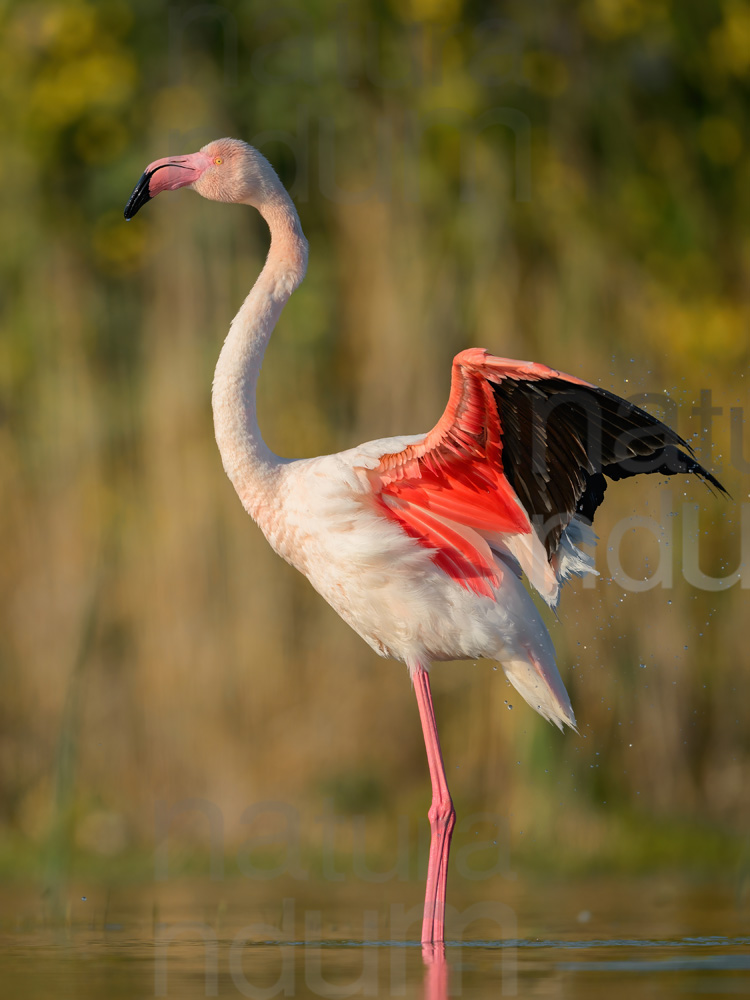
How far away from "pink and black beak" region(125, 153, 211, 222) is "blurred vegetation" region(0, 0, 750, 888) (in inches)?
111

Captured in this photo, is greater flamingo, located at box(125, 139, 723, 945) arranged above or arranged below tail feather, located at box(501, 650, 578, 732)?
above

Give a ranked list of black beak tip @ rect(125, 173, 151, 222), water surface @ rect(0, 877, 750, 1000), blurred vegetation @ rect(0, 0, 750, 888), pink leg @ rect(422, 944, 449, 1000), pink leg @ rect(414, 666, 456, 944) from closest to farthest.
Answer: pink leg @ rect(422, 944, 449, 1000), water surface @ rect(0, 877, 750, 1000), pink leg @ rect(414, 666, 456, 944), black beak tip @ rect(125, 173, 151, 222), blurred vegetation @ rect(0, 0, 750, 888)

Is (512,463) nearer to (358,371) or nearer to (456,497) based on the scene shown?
(456,497)

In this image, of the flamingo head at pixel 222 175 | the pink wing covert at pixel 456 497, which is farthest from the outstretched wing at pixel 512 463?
the flamingo head at pixel 222 175

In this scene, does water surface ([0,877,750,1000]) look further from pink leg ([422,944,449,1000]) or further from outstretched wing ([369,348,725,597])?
outstretched wing ([369,348,725,597])

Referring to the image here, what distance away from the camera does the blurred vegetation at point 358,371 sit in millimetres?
8375

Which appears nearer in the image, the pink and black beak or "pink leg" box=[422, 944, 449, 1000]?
"pink leg" box=[422, 944, 449, 1000]

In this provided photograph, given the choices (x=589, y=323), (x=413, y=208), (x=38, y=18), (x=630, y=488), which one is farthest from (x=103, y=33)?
(x=630, y=488)

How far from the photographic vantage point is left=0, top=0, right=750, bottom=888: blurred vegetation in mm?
8375

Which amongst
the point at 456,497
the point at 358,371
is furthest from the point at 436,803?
the point at 358,371

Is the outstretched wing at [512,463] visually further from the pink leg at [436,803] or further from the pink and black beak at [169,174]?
the pink and black beak at [169,174]

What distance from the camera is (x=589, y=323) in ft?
28.0

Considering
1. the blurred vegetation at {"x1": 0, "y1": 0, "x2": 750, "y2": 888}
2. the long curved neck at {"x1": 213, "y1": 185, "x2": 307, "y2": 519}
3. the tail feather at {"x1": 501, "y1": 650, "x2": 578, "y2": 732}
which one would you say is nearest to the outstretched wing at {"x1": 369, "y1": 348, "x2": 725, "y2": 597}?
the tail feather at {"x1": 501, "y1": 650, "x2": 578, "y2": 732}

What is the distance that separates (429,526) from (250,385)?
819 millimetres
